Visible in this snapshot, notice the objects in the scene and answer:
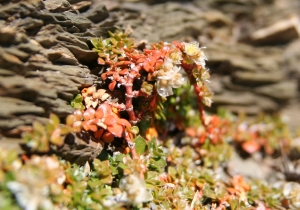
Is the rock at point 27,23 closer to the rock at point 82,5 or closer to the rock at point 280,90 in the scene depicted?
the rock at point 82,5

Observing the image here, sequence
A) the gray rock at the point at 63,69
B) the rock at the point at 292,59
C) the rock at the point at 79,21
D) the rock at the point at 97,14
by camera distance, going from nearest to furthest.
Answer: the gray rock at the point at 63,69 → the rock at the point at 79,21 → the rock at the point at 97,14 → the rock at the point at 292,59

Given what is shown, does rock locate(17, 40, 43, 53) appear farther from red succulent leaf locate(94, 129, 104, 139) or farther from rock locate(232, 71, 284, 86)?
rock locate(232, 71, 284, 86)

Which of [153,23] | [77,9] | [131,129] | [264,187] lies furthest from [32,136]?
[264,187]

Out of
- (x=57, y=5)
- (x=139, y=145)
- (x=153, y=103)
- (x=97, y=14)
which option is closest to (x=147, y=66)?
(x=153, y=103)

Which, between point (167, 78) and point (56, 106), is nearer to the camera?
point (56, 106)

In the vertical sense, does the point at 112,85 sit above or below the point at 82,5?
below

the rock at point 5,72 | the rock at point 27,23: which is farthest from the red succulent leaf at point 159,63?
the rock at point 5,72

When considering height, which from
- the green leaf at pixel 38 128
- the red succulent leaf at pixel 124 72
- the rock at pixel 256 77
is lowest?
the rock at pixel 256 77

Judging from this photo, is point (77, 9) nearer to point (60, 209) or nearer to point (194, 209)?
point (60, 209)

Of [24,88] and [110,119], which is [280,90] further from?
[24,88]
